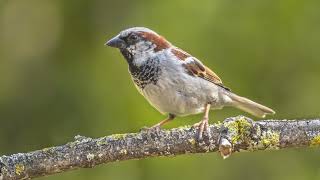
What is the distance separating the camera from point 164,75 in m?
4.29

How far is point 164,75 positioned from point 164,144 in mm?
789

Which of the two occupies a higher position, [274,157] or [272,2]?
[272,2]

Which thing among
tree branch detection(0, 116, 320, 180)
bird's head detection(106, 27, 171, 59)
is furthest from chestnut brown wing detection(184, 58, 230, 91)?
tree branch detection(0, 116, 320, 180)

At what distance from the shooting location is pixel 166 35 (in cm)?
604

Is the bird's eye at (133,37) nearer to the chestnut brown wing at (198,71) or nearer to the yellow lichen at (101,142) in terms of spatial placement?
the chestnut brown wing at (198,71)

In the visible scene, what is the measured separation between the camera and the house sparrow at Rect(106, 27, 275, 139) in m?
4.27

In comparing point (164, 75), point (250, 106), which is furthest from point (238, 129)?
point (250, 106)

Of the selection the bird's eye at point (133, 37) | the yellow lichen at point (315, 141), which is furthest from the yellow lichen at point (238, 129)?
the bird's eye at point (133, 37)

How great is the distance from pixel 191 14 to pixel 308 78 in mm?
1006

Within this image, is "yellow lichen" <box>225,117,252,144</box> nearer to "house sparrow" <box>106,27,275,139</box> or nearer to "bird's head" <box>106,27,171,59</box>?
"house sparrow" <box>106,27,275,139</box>

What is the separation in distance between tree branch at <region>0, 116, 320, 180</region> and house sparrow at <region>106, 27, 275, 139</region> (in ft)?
2.20

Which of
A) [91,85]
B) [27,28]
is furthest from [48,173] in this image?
[27,28]

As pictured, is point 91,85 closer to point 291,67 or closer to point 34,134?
point 34,134

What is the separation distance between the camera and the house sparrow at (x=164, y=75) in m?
4.27
